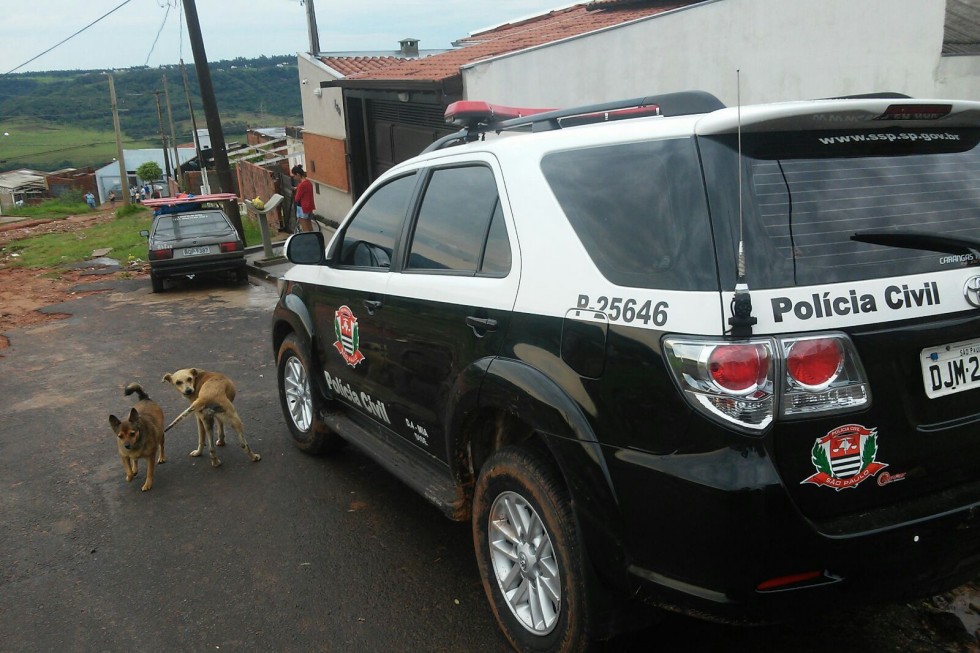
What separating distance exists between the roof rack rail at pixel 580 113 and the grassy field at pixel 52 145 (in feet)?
309

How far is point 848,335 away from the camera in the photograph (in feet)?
7.36

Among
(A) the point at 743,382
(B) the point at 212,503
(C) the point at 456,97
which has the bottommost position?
(B) the point at 212,503

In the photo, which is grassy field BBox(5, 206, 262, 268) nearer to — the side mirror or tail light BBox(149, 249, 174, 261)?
Result: tail light BBox(149, 249, 174, 261)

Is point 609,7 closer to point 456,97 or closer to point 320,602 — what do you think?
point 456,97

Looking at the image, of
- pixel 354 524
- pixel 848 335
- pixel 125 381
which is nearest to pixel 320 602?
Answer: pixel 354 524

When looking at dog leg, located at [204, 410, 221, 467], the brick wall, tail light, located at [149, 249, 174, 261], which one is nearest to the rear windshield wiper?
dog leg, located at [204, 410, 221, 467]

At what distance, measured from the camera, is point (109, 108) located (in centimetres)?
8944

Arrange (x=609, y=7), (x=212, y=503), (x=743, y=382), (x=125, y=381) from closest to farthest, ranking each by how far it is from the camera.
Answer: (x=743, y=382) → (x=212, y=503) → (x=125, y=381) → (x=609, y=7)

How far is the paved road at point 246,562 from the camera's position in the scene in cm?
330

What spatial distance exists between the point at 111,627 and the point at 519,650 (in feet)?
6.35

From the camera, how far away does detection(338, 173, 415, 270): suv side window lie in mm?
4133

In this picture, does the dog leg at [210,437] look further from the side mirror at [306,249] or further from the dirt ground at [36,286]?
the dirt ground at [36,286]

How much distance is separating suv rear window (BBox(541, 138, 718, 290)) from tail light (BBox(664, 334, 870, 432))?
0.22 meters

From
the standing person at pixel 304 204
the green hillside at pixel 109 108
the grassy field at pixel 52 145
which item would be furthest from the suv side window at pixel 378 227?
the grassy field at pixel 52 145
